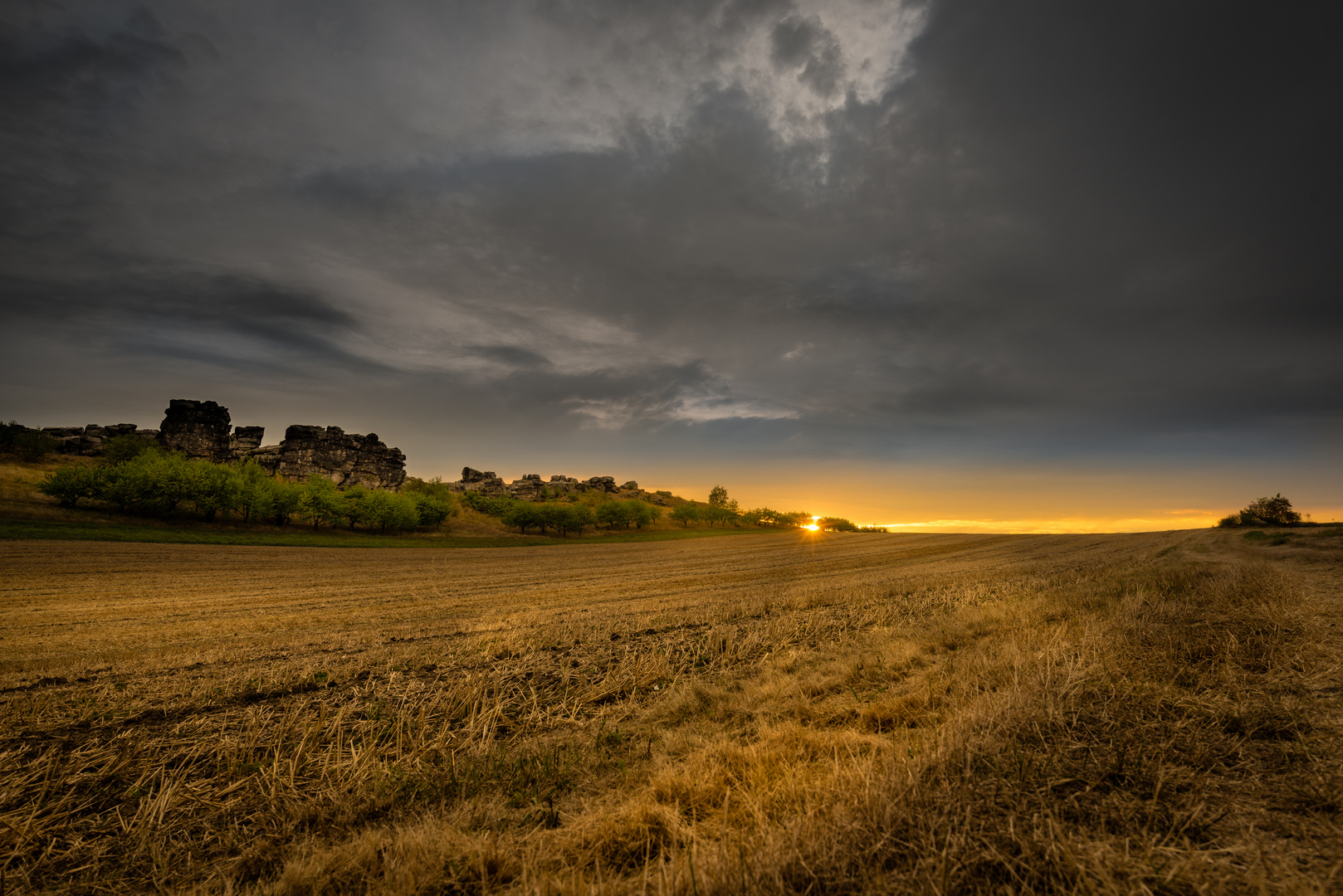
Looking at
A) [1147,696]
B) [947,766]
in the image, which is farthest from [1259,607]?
[947,766]

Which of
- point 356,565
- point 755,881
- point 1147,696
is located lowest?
point 356,565

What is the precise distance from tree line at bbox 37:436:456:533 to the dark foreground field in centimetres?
5832

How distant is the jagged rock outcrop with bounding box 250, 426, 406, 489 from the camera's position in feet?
482

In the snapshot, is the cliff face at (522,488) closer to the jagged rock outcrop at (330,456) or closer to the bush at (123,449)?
the jagged rock outcrop at (330,456)

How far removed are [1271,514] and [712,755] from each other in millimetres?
81337

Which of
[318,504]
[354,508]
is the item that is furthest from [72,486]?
[354,508]

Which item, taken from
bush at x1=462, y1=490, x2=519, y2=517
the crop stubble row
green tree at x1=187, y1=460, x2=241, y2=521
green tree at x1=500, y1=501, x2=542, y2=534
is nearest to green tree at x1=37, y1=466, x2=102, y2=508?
green tree at x1=187, y1=460, x2=241, y2=521

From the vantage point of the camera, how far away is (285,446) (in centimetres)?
14875

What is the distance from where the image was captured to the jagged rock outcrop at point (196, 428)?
486 feet

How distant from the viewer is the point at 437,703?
7035 mm

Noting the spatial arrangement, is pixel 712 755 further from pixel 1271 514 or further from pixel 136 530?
pixel 1271 514

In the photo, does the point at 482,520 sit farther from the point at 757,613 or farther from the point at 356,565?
the point at 757,613

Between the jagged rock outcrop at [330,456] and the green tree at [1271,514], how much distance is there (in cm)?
17220

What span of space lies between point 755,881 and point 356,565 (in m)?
38.3
